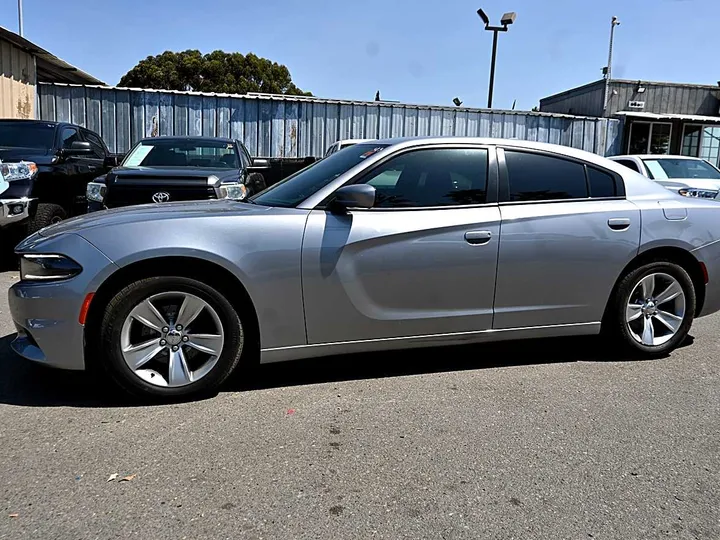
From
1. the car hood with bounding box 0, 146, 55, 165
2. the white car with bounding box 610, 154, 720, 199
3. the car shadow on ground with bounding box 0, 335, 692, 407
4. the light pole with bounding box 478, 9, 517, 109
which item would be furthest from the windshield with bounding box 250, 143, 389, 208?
the light pole with bounding box 478, 9, 517, 109

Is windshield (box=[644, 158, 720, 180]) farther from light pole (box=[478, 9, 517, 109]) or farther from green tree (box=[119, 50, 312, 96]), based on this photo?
green tree (box=[119, 50, 312, 96])

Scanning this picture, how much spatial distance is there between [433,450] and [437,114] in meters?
15.6

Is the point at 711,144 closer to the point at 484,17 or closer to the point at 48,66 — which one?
the point at 484,17

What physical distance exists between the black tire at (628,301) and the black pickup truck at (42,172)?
6.57 metres

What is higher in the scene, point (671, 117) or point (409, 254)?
point (671, 117)

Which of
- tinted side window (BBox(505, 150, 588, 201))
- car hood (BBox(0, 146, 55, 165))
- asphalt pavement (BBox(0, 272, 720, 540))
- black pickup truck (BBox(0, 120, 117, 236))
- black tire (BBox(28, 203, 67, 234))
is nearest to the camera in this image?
asphalt pavement (BBox(0, 272, 720, 540))

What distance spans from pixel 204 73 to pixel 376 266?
44690 millimetres

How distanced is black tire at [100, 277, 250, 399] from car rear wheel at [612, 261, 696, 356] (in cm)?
274

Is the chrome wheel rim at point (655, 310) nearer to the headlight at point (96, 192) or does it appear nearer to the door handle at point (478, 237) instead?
the door handle at point (478, 237)

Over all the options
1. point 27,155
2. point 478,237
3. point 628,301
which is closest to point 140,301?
point 478,237

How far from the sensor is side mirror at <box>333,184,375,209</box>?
377 cm

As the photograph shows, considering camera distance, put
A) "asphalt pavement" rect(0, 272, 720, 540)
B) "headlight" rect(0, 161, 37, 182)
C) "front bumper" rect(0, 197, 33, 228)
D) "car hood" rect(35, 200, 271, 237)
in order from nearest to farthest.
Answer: "asphalt pavement" rect(0, 272, 720, 540) < "car hood" rect(35, 200, 271, 237) < "front bumper" rect(0, 197, 33, 228) < "headlight" rect(0, 161, 37, 182)

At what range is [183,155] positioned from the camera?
9078mm

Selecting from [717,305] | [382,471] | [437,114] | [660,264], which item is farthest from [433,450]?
[437,114]
